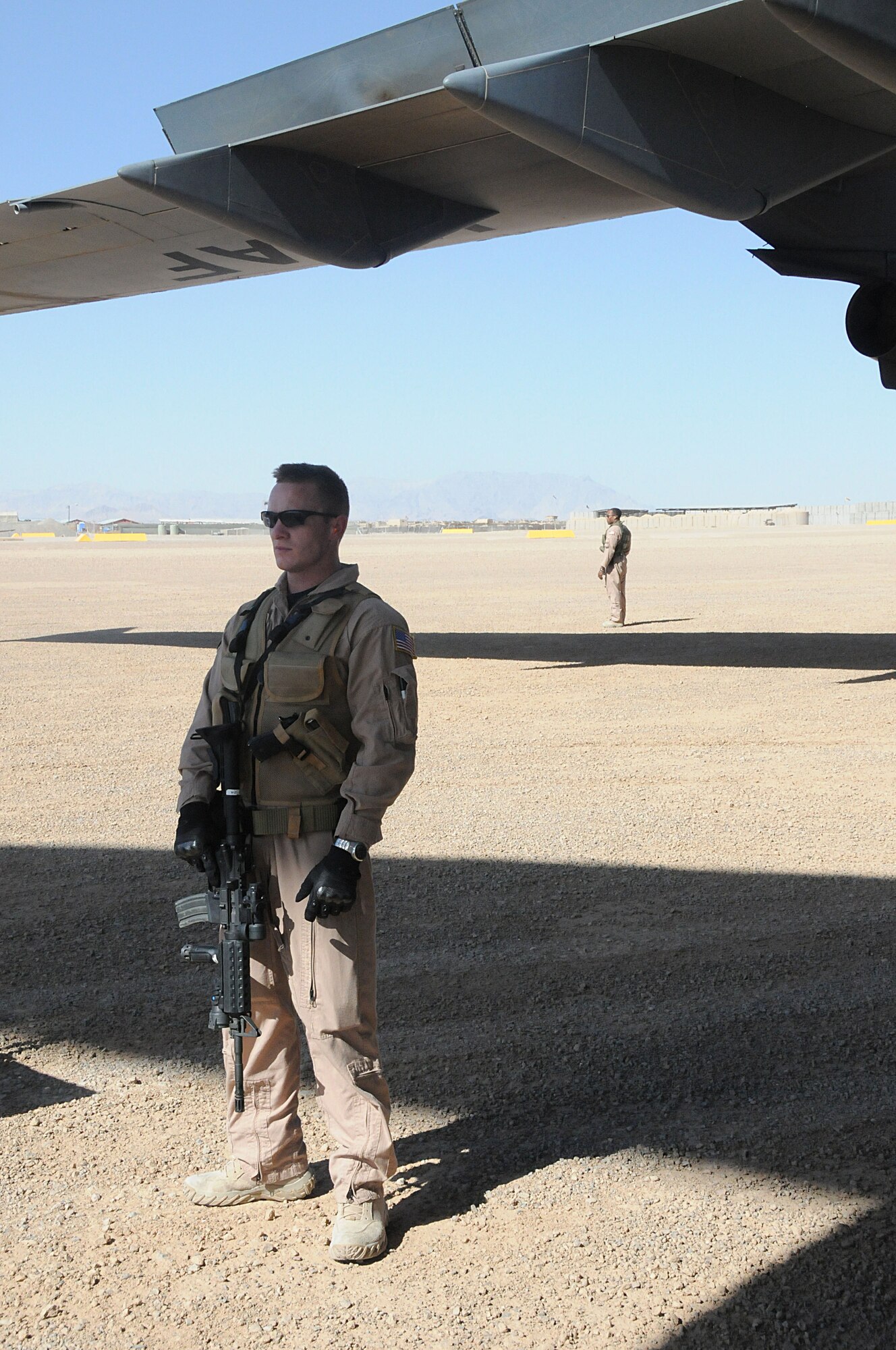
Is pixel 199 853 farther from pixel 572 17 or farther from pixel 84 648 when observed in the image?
pixel 84 648

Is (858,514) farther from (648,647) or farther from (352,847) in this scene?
(352,847)

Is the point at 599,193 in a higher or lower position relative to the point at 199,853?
higher

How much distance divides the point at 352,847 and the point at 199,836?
0.47 m

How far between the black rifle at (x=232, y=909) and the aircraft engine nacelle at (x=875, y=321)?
11.8 m

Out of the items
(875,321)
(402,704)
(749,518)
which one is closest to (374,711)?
(402,704)

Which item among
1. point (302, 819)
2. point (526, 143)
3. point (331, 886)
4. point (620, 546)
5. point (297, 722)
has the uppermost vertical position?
point (526, 143)

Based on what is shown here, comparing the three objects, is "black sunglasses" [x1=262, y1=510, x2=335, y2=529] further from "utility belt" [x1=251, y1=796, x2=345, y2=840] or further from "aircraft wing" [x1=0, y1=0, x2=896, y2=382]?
"aircraft wing" [x1=0, y1=0, x2=896, y2=382]

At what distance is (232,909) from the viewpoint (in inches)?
133

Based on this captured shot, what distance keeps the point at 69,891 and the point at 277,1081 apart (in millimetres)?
3398

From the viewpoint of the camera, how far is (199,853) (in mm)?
3354

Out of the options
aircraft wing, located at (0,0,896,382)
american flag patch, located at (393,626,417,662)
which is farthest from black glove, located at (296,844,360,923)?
aircraft wing, located at (0,0,896,382)

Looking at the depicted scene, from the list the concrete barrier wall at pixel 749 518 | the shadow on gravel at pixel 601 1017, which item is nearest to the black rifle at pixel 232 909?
the shadow on gravel at pixel 601 1017

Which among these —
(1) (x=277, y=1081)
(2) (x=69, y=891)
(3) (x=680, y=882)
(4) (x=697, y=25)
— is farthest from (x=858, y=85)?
(1) (x=277, y=1081)

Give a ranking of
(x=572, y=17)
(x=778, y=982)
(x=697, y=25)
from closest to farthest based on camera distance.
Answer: (x=778, y=982), (x=697, y=25), (x=572, y=17)
